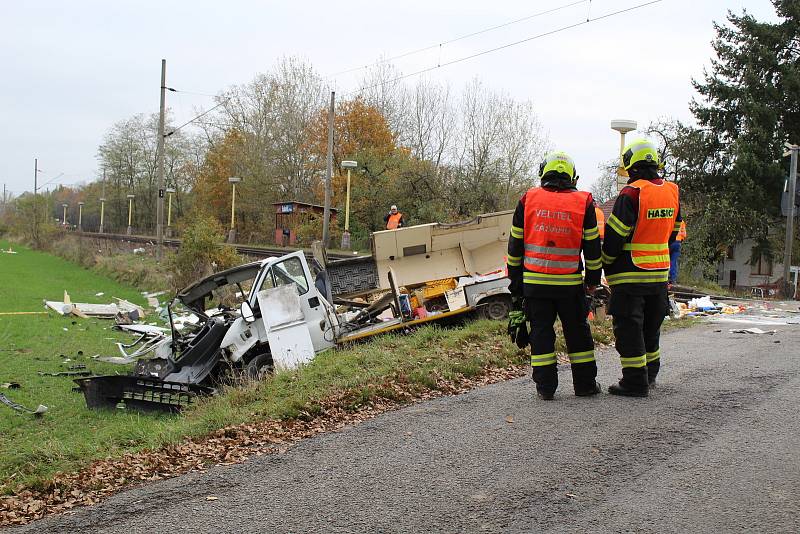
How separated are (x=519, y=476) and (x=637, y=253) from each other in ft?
7.94

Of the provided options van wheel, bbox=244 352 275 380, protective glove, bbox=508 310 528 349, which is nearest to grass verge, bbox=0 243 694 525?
protective glove, bbox=508 310 528 349

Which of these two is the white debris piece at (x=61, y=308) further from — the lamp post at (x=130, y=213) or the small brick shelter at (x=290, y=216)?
the lamp post at (x=130, y=213)

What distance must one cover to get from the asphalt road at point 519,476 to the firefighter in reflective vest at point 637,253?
0.34m

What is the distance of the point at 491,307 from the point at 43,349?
29.8ft

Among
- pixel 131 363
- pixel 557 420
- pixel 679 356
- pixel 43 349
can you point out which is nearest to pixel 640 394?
pixel 557 420

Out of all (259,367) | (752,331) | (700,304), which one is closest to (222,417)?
(259,367)

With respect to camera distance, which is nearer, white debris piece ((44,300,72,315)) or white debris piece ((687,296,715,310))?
white debris piece ((687,296,715,310))

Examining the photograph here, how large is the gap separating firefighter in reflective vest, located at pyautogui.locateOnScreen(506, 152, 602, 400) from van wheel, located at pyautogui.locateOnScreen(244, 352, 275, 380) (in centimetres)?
460

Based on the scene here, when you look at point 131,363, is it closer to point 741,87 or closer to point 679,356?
point 679,356

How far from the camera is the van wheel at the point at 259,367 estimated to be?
943 centimetres

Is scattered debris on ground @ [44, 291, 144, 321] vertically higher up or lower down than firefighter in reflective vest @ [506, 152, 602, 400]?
lower down

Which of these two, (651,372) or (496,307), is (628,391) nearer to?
(651,372)

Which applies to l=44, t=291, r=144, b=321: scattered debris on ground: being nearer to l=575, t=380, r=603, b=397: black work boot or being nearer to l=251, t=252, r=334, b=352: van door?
l=251, t=252, r=334, b=352: van door

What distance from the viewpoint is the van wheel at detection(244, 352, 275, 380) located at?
9.43m
